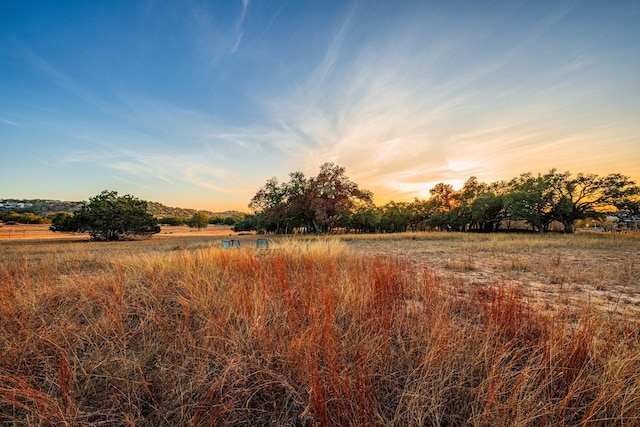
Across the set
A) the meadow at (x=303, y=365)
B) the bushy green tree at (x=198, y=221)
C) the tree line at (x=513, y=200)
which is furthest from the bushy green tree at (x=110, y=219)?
the bushy green tree at (x=198, y=221)

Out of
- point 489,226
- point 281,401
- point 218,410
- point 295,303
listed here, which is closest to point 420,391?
point 281,401

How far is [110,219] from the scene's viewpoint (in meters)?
28.3

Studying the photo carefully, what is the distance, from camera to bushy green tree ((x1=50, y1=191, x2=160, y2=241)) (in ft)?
92.0

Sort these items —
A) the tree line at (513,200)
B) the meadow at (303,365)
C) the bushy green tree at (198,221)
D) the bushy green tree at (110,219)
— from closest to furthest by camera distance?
the meadow at (303,365), the tree line at (513,200), the bushy green tree at (110,219), the bushy green tree at (198,221)

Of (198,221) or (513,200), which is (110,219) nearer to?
(198,221)

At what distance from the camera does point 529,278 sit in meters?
5.66

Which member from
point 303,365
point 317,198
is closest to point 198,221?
point 317,198

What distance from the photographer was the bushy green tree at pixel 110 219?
2805 cm

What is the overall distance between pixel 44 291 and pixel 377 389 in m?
4.60

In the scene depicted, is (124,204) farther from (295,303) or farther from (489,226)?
(489,226)

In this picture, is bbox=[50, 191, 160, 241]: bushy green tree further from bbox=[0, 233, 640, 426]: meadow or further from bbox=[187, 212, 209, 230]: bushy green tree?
bbox=[187, 212, 209, 230]: bushy green tree

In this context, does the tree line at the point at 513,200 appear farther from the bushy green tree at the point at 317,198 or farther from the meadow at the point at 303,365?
the meadow at the point at 303,365

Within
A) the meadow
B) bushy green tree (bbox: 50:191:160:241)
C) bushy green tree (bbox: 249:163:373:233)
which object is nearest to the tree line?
bushy green tree (bbox: 249:163:373:233)

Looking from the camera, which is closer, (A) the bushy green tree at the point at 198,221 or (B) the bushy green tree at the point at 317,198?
(B) the bushy green tree at the point at 317,198
